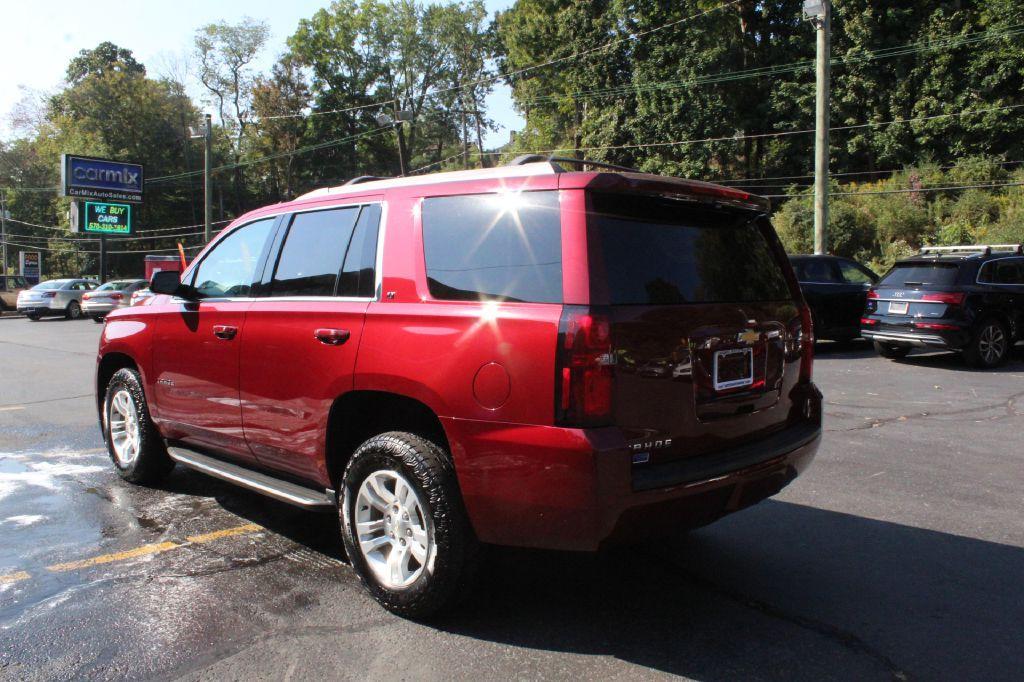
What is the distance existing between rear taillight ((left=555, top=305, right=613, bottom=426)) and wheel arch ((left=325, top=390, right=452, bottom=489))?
2.46 feet

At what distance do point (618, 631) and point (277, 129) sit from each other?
64.2 metres

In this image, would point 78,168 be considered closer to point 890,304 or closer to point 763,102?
point 763,102

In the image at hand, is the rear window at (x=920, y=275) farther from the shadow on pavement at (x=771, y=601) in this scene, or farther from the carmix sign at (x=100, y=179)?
the carmix sign at (x=100, y=179)

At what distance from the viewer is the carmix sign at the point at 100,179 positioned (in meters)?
39.5

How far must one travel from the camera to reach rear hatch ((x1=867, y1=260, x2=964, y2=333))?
11.5 m

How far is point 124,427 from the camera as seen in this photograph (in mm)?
5703

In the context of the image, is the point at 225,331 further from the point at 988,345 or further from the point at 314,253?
the point at 988,345

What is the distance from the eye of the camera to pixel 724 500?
3.27m

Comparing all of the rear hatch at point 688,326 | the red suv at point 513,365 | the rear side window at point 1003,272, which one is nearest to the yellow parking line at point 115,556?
the red suv at point 513,365

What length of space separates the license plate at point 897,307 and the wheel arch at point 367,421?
10.4 meters

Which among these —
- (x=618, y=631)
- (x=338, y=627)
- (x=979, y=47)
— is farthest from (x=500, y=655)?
(x=979, y=47)

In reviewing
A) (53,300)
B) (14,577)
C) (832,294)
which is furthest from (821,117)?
(53,300)

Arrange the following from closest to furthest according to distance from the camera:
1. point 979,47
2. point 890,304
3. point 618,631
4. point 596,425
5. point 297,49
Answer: point 596,425 < point 618,631 < point 890,304 < point 979,47 < point 297,49

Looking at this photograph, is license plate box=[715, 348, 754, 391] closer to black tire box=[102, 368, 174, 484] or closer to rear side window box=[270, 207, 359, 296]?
rear side window box=[270, 207, 359, 296]
